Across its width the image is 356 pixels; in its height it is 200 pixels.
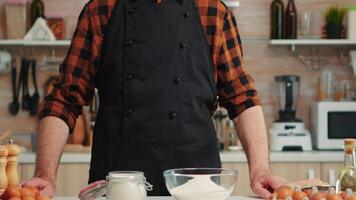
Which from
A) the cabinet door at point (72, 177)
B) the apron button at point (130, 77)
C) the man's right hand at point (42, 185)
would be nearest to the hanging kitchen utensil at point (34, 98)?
the cabinet door at point (72, 177)

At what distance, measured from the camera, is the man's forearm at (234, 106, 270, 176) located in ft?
7.61

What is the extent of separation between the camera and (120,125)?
2.37m

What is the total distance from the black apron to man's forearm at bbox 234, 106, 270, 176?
108 mm

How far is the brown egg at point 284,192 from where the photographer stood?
5.89 ft

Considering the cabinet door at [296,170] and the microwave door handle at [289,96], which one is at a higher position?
the microwave door handle at [289,96]

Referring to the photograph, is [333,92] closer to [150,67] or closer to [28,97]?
[28,97]

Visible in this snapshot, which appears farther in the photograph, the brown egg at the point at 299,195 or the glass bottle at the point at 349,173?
the glass bottle at the point at 349,173

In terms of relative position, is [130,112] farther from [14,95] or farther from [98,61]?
[14,95]

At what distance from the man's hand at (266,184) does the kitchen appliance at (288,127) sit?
2.28 metres

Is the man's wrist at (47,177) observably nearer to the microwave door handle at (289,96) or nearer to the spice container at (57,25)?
the spice container at (57,25)

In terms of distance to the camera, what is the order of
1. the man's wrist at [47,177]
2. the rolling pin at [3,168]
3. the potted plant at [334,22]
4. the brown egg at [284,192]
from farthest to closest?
the potted plant at [334,22]
the man's wrist at [47,177]
the rolling pin at [3,168]
the brown egg at [284,192]

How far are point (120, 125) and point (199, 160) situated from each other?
0.27 m

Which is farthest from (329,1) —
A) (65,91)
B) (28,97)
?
(65,91)

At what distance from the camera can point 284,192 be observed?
180 cm
